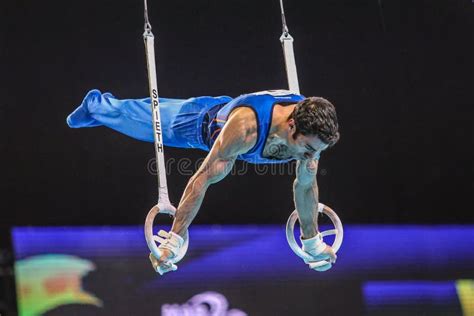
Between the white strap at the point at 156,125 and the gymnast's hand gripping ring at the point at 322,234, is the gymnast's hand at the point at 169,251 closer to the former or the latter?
the white strap at the point at 156,125

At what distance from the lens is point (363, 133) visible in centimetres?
Result: 595

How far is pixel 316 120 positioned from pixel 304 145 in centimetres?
16

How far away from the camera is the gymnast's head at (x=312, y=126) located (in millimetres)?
3383

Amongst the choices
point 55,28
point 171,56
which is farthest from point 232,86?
point 55,28

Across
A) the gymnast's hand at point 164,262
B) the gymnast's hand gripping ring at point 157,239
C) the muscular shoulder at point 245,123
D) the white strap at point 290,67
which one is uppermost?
the white strap at point 290,67

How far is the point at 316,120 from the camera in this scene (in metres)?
3.37

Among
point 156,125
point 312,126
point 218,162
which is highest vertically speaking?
point 156,125

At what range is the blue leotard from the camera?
3.61 m

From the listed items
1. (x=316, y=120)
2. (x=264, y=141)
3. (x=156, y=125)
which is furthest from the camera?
(x=156, y=125)

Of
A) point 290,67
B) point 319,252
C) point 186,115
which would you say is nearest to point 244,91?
point 186,115

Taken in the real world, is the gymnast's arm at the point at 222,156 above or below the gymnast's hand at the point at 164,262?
above

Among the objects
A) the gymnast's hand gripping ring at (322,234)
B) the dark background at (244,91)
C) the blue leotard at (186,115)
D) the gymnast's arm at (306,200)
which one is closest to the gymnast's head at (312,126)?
the blue leotard at (186,115)

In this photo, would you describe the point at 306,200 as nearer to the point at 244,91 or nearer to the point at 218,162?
the point at 218,162

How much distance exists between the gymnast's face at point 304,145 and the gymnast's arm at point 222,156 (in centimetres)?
19
